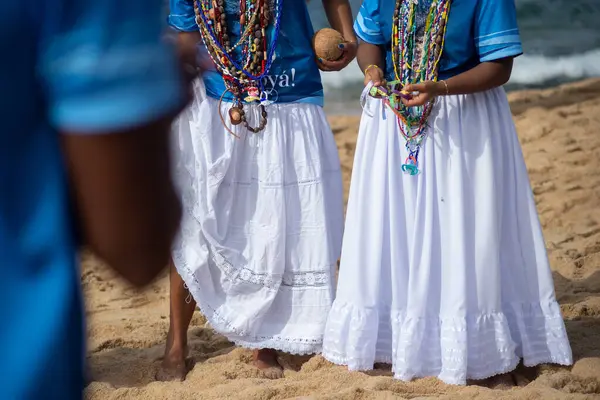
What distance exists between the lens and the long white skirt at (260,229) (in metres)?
4.08

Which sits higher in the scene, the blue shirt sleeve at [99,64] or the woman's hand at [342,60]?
the woman's hand at [342,60]

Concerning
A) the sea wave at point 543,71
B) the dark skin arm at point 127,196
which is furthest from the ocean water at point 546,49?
the dark skin arm at point 127,196

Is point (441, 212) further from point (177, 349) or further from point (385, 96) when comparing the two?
point (177, 349)

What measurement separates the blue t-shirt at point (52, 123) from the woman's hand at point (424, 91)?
2.54 metres

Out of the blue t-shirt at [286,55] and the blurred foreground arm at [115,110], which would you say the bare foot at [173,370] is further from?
the blurred foreground arm at [115,110]

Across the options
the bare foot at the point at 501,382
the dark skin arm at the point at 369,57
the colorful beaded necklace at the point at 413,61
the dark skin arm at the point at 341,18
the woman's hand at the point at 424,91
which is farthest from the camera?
the dark skin arm at the point at 341,18

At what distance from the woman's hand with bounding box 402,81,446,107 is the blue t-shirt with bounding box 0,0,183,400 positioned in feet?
8.33

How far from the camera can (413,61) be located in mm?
3771

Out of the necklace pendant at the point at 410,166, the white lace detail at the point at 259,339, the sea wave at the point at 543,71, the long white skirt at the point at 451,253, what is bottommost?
A: the white lace detail at the point at 259,339

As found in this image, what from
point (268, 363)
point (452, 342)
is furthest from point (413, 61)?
point (268, 363)

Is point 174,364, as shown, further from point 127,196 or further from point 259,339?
point 127,196

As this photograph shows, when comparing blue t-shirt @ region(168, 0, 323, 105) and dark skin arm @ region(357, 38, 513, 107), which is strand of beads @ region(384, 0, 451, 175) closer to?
dark skin arm @ region(357, 38, 513, 107)

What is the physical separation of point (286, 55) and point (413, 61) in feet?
2.09

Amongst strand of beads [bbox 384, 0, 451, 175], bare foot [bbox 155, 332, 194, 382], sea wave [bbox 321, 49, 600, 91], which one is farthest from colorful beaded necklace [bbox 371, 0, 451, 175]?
sea wave [bbox 321, 49, 600, 91]
